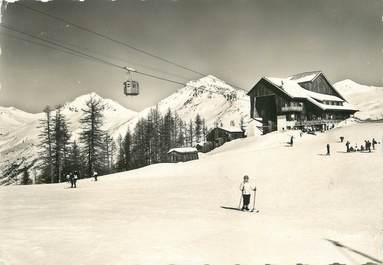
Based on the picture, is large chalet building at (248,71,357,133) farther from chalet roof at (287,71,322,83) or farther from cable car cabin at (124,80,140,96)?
cable car cabin at (124,80,140,96)

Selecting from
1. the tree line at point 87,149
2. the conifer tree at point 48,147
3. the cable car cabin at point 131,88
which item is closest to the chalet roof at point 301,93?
the tree line at point 87,149

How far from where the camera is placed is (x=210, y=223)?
14273 mm

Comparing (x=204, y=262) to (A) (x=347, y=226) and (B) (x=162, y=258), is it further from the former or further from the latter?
(A) (x=347, y=226)

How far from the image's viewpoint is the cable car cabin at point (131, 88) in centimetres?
2825

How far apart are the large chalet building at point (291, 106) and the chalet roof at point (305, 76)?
723 mm

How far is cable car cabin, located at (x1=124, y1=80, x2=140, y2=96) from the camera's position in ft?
92.7

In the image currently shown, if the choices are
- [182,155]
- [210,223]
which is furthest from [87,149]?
[210,223]

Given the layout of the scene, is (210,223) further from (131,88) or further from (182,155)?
(182,155)

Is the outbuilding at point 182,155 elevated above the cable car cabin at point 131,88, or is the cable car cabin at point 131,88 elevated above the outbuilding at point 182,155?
the cable car cabin at point 131,88

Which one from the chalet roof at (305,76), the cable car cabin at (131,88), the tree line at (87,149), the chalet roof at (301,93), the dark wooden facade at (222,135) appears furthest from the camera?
the dark wooden facade at (222,135)

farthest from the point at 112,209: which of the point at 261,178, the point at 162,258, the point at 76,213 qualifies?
the point at 261,178

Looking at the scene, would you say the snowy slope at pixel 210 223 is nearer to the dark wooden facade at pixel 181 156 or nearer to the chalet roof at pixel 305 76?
the dark wooden facade at pixel 181 156

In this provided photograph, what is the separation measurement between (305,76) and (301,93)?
10.1 metres

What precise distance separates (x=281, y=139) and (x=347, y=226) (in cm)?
4336
